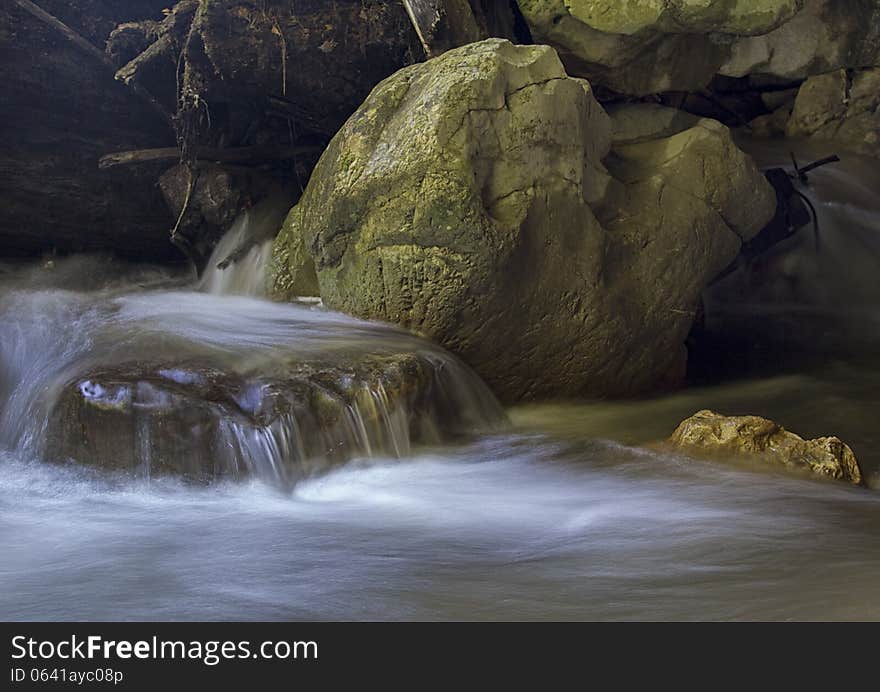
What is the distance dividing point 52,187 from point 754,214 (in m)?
5.75

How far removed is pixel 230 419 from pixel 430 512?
3.58 ft

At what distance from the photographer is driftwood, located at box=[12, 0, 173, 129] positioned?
799 centimetres

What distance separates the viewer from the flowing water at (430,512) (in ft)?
11.0

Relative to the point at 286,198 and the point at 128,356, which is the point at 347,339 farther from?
the point at 286,198

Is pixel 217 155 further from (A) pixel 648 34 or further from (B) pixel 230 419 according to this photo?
(B) pixel 230 419

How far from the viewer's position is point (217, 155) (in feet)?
27.9

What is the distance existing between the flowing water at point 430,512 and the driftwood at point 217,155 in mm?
1455

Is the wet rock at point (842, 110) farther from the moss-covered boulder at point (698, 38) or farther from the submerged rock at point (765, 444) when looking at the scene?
the submerged rock at point (765, 444)

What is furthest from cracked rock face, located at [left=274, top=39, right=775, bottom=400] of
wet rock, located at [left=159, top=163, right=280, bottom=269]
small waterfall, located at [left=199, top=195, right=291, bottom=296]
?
wet rock, located at [left=159, top=163, right=280, bottom=269]

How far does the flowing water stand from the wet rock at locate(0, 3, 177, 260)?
1597 mm

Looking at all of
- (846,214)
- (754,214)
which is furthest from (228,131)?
(846,214)

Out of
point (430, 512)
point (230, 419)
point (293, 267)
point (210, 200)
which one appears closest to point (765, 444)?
point (430, 512)

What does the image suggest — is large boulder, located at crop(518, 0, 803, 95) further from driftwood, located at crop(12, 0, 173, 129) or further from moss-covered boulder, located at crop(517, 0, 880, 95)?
driftwood, located at crop(12, 0, 173, 129)

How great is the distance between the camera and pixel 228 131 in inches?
342
